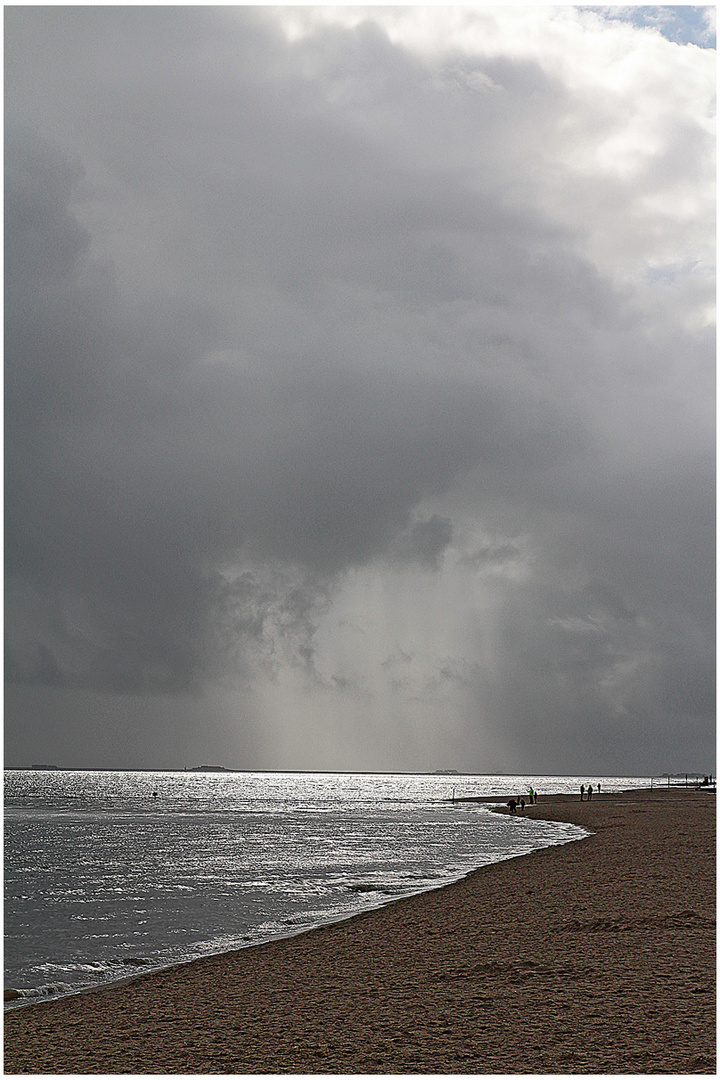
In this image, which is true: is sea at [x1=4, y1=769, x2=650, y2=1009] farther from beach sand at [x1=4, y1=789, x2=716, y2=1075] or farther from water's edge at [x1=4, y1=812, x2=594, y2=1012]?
beach sand at [x1=4, y1=789, x2=716, y2=1075]

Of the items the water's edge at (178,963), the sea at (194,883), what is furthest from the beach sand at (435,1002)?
the sea at (194,883)

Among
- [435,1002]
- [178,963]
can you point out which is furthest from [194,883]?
[435,1002]

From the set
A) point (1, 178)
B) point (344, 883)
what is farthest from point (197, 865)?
point (1, 178)

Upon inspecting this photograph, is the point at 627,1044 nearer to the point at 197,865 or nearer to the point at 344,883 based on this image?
the point at 344,883

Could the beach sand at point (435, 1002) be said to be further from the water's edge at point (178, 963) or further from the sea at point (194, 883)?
the sea at point (194, 883)

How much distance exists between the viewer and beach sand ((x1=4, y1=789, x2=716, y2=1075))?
904 centimetres

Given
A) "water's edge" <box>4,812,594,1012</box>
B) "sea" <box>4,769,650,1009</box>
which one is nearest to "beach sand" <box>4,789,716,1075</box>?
"water's edge" <box>4,812,594,1012</box>

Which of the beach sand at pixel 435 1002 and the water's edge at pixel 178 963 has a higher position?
the beach sand at pixel 435 1002

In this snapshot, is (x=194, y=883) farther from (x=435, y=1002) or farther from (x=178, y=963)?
(x=435, y=1002)

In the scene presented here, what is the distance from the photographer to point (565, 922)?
16.7 meters

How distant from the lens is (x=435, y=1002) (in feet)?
36.7

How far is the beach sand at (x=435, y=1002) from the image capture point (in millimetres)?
9039

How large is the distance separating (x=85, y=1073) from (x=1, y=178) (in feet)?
29.6

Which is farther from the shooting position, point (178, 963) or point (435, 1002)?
point (178, 963)
